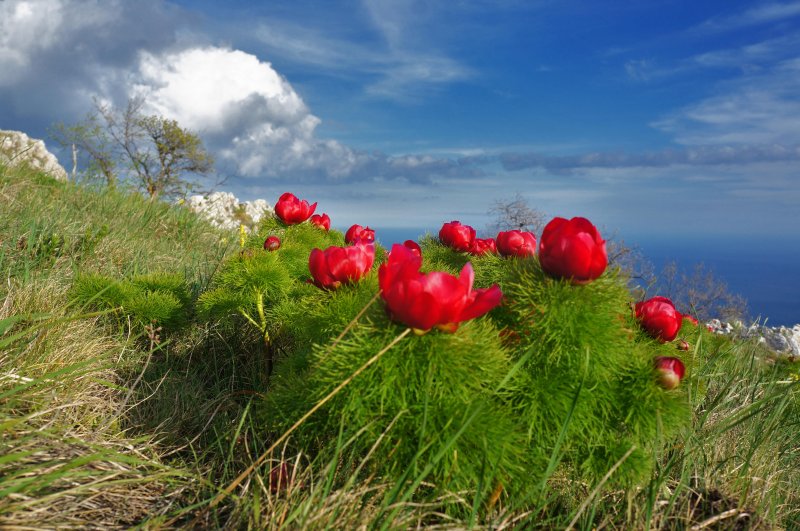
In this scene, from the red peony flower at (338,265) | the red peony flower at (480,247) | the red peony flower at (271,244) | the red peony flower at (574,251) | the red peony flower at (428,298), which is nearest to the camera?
the red peony flower at (428,298)

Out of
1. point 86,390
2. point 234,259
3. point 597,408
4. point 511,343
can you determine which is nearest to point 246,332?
point 234,259

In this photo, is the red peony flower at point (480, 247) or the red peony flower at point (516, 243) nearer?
the red peony flower at point (516, 243)

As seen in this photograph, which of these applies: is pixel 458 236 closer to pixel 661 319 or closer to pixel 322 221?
pixel 322 221

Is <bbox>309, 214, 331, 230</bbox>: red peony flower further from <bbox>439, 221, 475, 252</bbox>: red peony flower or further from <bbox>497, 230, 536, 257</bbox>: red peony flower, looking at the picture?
<bbox>497, 230, 536, 257</bbox>: red peony flower

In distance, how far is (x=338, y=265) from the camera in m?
2.03

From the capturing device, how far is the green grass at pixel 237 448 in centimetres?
170

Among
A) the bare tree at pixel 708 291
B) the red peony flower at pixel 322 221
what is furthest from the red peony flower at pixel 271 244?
the bare tree at pixel 708 291

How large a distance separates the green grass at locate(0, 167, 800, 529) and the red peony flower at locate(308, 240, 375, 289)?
0.32ft

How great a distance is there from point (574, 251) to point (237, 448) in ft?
5.17

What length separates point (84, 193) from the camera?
25.2 feet

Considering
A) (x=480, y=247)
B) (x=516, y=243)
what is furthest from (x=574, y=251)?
(x=480, y=247)

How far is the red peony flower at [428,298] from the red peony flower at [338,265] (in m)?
0.42

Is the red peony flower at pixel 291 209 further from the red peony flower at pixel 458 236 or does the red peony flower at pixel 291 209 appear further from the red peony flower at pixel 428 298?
the red peony flower at pixel 428 298

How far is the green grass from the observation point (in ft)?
5.59
